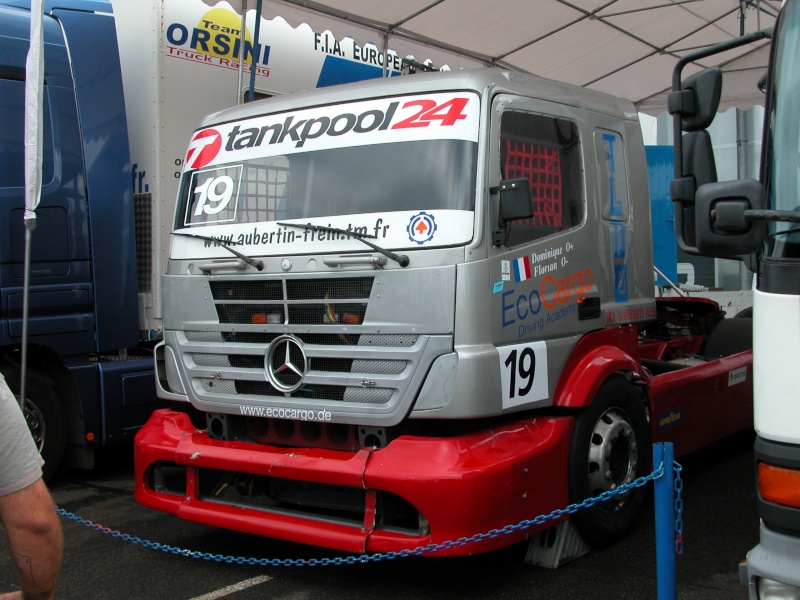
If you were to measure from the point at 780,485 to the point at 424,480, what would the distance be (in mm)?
1541

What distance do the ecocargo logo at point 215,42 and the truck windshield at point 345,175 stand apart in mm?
1750

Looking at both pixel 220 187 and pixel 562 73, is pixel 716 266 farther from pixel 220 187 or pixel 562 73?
pixel 220 187

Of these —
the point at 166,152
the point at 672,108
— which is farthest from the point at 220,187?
the point at 672,108

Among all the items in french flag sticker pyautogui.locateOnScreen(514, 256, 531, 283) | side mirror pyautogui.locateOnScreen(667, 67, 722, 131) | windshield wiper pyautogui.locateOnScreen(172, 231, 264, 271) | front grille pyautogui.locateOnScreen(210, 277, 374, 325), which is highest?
side mirror pyautogui.locateOnScreen(667, 67, 722, 131)

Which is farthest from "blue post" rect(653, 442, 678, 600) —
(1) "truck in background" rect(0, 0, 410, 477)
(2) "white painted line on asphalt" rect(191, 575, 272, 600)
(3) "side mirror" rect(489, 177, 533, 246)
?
(1) "truck in background" rect(0, 0, 410, 477)

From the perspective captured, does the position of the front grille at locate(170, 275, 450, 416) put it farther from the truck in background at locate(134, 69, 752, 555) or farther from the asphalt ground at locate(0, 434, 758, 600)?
the asphalt ground at locate(0, 434, 758, 600)

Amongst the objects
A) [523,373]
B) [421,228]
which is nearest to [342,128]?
[421,228]

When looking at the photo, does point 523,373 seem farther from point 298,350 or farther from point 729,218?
point 729,218

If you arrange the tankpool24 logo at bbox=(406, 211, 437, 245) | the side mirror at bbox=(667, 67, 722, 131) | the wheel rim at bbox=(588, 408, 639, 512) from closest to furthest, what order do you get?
the side mirror at bbox=(667, 67, 722, 131) → the tankpool24 logo at bbox=(406, 211, 437, 245) → the wheel rim at bbox=(588, 408, 639, 512)

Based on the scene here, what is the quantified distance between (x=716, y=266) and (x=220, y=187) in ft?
39.4

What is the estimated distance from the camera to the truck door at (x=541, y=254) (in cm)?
416

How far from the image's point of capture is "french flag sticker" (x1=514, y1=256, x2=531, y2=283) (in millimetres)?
4238

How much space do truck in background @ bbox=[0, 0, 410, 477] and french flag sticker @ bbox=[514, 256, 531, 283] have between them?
331 centimetres

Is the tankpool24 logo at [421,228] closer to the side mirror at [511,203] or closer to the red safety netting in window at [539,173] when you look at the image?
the side mirror at [511,203]
